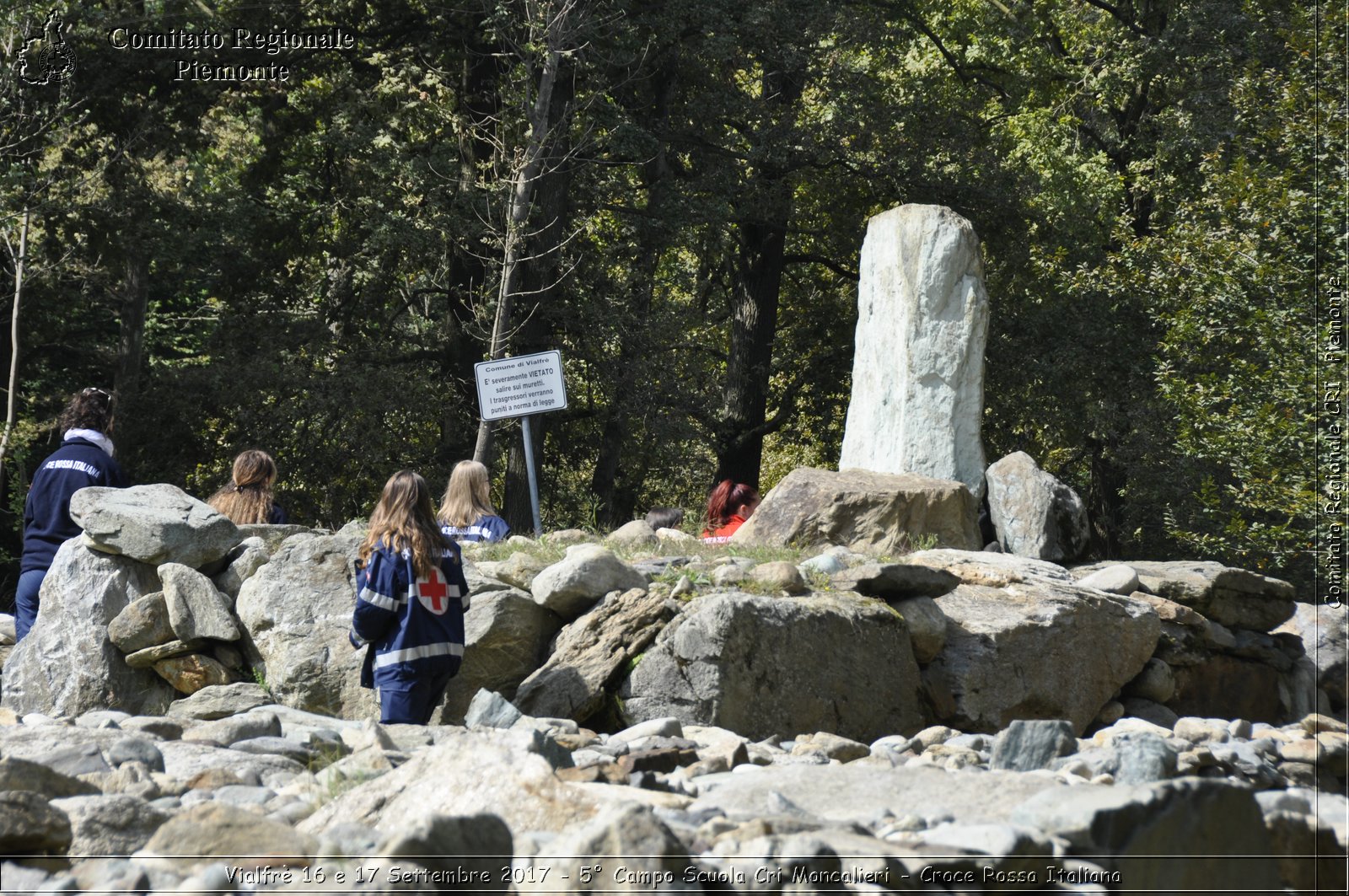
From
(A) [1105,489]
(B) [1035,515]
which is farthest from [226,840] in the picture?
(A) [1105,489]

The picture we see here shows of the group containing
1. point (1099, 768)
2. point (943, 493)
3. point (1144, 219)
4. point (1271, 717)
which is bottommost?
point (1271, 717)

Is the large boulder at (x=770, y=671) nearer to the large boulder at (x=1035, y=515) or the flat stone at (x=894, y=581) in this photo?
the flat stone at (x=894, y=581)

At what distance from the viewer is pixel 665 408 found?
1739 centimetres

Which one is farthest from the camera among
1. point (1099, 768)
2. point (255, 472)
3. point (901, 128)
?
point (901, 128)

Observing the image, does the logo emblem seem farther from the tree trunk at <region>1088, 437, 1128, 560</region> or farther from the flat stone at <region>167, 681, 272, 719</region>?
the tree trunk at <region>1088, 437, 1128, 560</region>

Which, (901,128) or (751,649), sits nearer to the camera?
Answer: (751,649)

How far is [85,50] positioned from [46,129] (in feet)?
3.41

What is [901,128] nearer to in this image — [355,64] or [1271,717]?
[355,64]

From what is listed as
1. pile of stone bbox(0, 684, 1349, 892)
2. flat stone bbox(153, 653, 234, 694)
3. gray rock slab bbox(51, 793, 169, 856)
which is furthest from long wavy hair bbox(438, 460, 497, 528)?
gray rock slab bbox(51, 793, 169, 856)

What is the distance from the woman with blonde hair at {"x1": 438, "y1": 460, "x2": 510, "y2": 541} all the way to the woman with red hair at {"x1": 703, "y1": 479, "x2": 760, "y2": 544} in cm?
232

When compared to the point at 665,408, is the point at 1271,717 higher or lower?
lower

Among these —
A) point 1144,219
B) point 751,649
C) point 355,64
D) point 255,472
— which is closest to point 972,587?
point 751,649

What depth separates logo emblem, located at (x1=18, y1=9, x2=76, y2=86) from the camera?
1500 centimetres

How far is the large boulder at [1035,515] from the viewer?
10562mm
